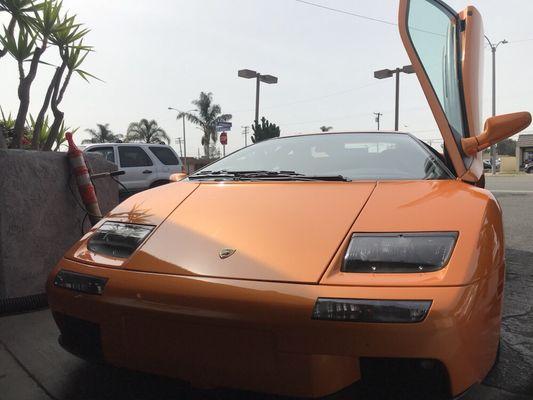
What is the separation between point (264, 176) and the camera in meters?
2.48

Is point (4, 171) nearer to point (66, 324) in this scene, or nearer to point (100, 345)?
point (66, 324)

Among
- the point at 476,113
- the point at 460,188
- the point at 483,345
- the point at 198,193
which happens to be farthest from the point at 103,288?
the point at 476,113

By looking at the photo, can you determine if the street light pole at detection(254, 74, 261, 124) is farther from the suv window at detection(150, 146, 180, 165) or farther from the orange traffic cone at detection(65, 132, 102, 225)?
the orange traffic cone at detection(65, 132, 102, 225)

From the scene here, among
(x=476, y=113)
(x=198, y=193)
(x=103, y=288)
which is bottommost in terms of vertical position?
(x=103, y=288)

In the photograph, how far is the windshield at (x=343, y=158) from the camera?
8.04 feet

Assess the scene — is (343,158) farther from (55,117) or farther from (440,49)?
(55,117)

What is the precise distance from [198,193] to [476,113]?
5.62 ft

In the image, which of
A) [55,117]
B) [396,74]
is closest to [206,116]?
[396,74]

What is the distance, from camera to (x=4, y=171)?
10.5 ft

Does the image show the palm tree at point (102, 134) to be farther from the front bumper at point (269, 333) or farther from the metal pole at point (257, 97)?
the front bumper at point (269, 333)

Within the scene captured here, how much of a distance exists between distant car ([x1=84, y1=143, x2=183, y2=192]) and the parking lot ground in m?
7.50

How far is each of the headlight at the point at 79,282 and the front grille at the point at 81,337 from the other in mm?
126

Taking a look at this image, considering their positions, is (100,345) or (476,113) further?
(476,113)

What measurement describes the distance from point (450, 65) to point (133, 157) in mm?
8775
